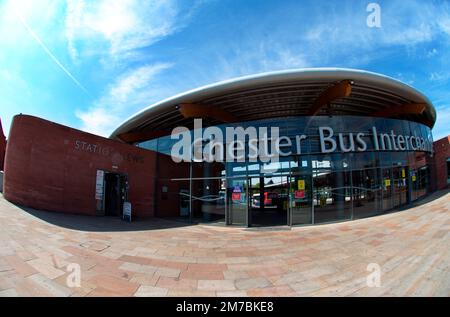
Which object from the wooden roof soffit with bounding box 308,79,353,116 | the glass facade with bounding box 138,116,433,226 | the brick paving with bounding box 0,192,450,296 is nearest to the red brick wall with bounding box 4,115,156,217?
the brick paving with bounding box 0,192,450,296

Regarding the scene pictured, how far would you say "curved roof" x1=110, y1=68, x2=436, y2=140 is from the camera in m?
11.8

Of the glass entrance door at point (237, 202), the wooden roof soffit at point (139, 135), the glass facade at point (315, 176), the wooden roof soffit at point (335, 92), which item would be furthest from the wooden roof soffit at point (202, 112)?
the wooden roof soffit at point (335, 92)

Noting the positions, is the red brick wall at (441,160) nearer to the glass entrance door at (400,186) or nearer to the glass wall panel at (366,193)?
the glass entrance door at (400,186)

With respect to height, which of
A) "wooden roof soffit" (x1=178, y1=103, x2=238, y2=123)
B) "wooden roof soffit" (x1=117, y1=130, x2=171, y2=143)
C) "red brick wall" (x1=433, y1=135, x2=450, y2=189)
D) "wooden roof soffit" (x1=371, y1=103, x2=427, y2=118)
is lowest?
"red brick wall" (x1=433, y1=135, x2=450, y2=189)

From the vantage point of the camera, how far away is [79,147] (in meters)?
10.6

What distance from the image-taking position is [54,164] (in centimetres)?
968

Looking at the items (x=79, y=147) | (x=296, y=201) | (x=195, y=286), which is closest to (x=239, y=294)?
(x=195, y=286)

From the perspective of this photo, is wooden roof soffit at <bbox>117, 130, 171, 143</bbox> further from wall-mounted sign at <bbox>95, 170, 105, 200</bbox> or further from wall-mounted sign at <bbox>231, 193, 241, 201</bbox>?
wall-mounted sign at <bbox>231, 193, 241, 201</bbox>

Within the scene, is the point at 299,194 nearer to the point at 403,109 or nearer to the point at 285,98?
the point at 285,98

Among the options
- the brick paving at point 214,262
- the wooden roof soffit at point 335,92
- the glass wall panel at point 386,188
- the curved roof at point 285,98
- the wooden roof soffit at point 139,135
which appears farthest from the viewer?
the wooden roof soffit at point 139,135

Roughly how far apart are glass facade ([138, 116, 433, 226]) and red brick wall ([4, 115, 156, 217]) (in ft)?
13.9

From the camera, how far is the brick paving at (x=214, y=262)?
3756 millimetres

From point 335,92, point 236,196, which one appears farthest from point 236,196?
point 335,92

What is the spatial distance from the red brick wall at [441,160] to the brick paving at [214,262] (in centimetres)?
1333
